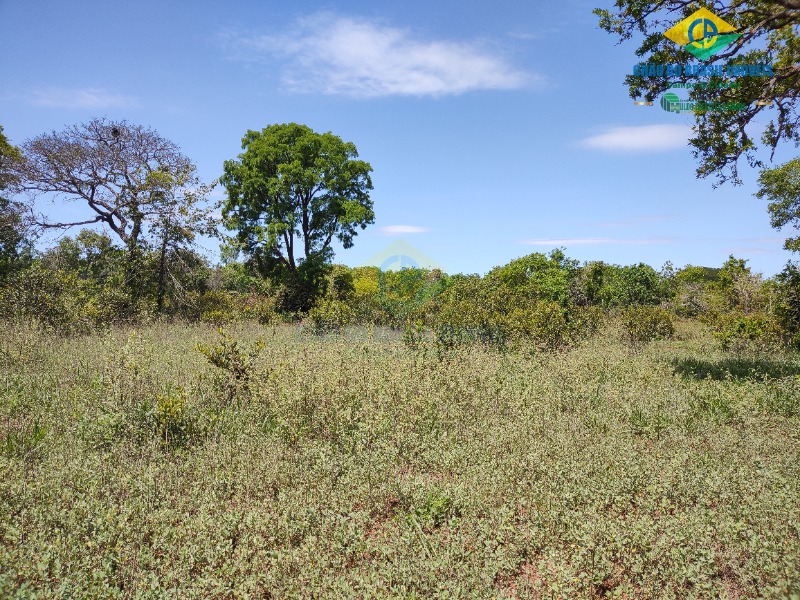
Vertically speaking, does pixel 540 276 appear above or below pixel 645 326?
above

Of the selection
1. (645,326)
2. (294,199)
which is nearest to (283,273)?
(294,199)

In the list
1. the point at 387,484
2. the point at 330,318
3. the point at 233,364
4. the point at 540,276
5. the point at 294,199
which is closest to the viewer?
the point at 387,484

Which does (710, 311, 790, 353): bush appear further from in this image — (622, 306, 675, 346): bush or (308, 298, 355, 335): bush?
(308, 298, 355, 335): bush

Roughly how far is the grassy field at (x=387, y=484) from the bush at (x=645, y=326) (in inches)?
274

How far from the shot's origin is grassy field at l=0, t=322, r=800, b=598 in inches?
123

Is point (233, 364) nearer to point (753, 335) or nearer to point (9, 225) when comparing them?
point (753, 335)

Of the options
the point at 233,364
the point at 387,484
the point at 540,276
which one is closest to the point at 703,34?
the point at 540,276

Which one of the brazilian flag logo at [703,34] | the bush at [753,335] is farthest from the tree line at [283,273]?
the brazilian flag logo at [703,34]

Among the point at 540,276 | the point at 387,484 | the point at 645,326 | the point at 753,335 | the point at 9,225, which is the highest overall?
the point at 9,225

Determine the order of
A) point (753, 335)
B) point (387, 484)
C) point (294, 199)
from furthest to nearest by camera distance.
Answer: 1. point (294, 199)
2. point (753, 335)
3. point (387, 484)

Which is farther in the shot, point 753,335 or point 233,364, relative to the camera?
point 753,335

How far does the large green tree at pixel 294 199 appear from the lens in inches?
902

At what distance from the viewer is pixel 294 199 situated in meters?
23.9

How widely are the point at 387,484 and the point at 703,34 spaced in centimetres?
1103
